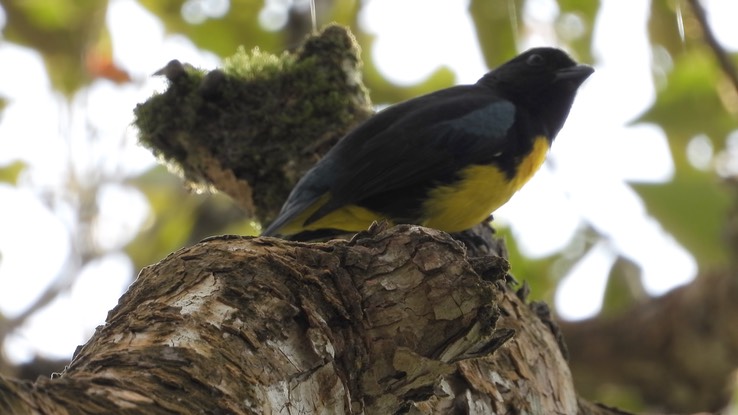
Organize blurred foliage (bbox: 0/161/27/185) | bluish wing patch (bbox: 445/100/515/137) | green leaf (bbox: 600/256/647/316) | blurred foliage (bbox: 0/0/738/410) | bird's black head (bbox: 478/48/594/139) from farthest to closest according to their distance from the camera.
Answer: blurred foliage (bbox: 0/161/27/185) < green leaf (bbox: 600/256/647/316) < bird's black head (bbox: 478/48/594/139) < blurred foliage (bbox: 0/0/738/410) < bluish wing patch (bbox: 445/100/515/137)

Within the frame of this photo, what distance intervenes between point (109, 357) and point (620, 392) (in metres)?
5.08

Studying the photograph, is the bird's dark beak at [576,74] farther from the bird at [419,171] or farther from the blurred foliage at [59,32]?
the blurred foliage at [59,32]

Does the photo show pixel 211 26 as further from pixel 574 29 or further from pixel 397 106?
pixel 574 29

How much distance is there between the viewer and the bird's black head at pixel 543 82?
535cm

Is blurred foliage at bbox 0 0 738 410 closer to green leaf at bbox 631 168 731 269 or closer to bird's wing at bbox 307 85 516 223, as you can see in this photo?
green leaf at bbox 631 168 731 269

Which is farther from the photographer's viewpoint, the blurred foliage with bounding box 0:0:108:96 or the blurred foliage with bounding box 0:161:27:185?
the blurred foliage with bounding box 0:161:27:185

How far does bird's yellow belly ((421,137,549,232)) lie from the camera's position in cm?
447

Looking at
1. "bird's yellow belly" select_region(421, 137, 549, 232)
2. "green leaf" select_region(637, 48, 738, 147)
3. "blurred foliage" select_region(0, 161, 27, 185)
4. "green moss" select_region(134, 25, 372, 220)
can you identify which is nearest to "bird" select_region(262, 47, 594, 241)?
"bird's yellow belly" select_region(421, 137, 549, 232)

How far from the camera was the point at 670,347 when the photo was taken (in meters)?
6.39

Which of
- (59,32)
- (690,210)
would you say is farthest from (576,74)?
(59,32)

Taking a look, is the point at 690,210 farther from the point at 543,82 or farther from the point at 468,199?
the point at 468,199

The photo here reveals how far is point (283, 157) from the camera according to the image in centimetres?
477

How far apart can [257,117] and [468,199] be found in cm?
103

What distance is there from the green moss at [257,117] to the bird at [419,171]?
208 millimetres
